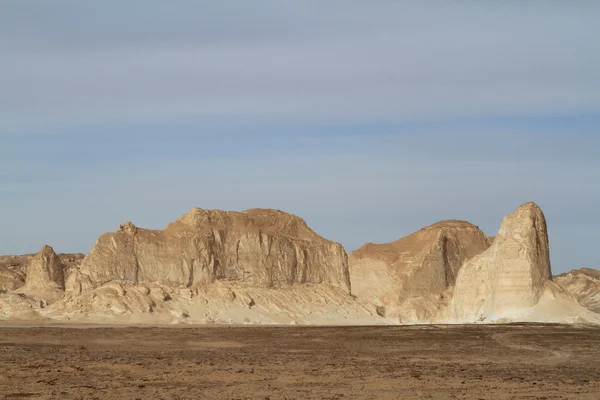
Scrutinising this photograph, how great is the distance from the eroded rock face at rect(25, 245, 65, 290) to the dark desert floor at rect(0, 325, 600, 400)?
3993 cm

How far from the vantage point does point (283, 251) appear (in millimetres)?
70375

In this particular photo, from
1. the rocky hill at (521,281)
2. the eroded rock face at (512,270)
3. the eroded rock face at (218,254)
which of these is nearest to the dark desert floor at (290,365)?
the eroded rock face at (218,254)

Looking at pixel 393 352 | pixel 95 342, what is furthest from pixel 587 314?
pixel 95 342

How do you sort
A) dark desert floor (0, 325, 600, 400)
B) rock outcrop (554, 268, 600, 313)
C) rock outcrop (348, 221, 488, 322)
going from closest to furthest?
dark desert floor (0, 325, 600, 400), rock outcrop (348, 221, 488, 322), rock outcrop (554, 268, 600, 313)

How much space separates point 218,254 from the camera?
68188 mm

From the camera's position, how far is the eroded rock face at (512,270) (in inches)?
2677

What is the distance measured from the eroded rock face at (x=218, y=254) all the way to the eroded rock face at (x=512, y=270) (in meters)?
10.5

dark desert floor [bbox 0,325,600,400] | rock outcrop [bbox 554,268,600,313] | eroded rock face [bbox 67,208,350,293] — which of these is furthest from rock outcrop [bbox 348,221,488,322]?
dark desert floor [bbox 0,325,600,400]

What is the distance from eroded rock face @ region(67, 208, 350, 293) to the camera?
64.1 m

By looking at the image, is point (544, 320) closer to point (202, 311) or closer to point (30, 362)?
point (202, 311)

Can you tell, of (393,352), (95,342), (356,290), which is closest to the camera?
(393,352)

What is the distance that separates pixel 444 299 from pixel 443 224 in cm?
1397

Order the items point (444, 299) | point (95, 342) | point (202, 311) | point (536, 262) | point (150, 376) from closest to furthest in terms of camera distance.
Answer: point (150, 376) → point (95, 342) → point (202, 311) → point (536, 262) → point (444, 299)

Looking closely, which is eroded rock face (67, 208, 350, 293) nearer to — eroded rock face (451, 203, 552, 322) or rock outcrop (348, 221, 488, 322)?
eroded rock face (451, 203, 552, 322)
